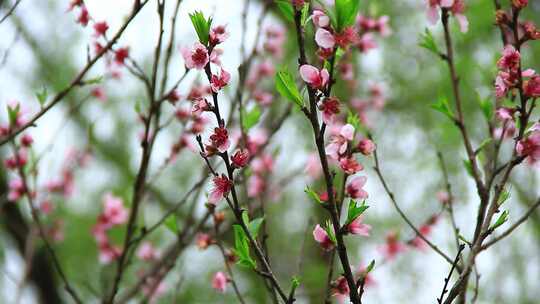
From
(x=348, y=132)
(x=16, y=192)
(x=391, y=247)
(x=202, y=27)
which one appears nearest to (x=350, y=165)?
(x=348, y=132)

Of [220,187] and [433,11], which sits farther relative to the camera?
[433,11]

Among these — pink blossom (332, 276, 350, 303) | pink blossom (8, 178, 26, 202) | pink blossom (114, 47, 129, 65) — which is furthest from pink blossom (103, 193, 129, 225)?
pink blossom (332, 276, 350, 303)

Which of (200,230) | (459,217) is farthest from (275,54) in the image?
(459,217)

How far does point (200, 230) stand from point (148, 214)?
Answer: 5.34 m

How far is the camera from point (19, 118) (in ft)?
7.87

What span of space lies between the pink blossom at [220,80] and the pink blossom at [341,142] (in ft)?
0.98

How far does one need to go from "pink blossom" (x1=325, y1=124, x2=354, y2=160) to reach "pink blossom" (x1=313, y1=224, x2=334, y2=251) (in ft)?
0.56

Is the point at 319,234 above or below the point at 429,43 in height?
below

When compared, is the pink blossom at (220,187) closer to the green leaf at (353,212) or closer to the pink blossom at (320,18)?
the green leaf at (353,212)

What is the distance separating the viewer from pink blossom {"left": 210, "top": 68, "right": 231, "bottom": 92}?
122 centimetres

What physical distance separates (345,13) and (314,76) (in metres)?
0.14

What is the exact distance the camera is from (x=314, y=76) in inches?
46.8

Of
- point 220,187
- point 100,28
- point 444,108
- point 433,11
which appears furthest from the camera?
point 100,28

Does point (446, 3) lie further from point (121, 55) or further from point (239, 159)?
point (121, 55)
